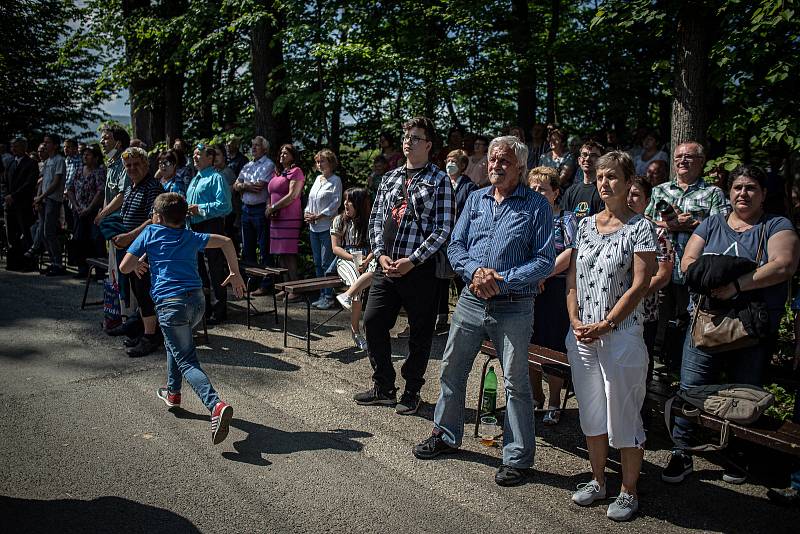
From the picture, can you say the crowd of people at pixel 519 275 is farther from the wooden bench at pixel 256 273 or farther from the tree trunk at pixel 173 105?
the tree trunk at pixel 173 105

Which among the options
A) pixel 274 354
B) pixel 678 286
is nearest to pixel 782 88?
pixel 678 286

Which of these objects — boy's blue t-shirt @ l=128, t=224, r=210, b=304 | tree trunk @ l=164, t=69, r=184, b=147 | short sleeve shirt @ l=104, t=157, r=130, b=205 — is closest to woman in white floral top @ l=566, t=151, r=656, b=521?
boy's blue t-shirt @ l=128, t=224, r=210, b=304

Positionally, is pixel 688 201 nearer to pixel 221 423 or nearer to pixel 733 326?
pixel 733 326

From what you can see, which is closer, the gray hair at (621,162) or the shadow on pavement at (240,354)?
the gray hair at (621,162)

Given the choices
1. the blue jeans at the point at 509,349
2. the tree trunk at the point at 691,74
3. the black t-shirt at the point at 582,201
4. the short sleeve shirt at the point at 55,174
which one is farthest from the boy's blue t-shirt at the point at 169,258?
the short sleeve shirt at the point at 55,174

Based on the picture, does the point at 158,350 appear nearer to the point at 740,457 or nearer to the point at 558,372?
the point at 558,372

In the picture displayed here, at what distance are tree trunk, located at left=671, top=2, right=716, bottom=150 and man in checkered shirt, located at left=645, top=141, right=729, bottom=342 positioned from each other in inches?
80.8

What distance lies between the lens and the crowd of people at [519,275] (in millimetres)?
3996

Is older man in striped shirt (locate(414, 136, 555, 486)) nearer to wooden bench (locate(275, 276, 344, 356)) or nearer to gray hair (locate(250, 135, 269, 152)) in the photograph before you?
wooden bench (locate(275, 276, 344, 356))

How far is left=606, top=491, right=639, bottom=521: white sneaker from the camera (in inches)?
154

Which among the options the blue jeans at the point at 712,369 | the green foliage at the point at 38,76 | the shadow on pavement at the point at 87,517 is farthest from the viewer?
the green foliage at the point at 38,76

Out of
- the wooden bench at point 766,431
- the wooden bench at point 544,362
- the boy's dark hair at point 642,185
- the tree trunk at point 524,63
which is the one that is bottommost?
the wooden bench at point 766,431

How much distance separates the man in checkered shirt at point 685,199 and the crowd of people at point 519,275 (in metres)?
0.01

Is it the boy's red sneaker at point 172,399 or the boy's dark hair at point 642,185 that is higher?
the boy's dark hair at point 642,185
